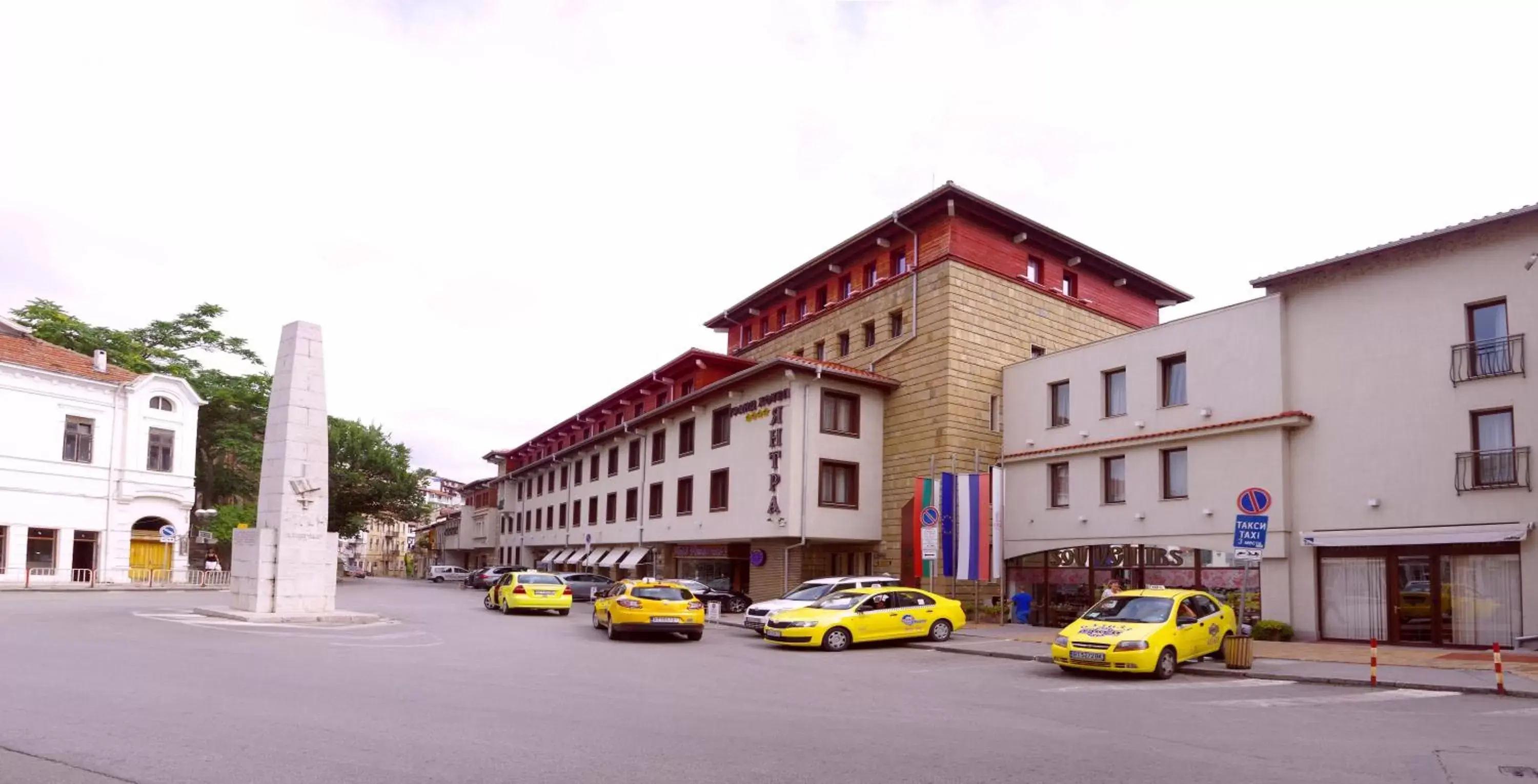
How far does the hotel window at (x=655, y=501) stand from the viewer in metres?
44.2

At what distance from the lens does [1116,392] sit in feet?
97.9

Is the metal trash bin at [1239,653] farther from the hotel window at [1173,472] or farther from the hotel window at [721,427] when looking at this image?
the hotel window at [721,427]

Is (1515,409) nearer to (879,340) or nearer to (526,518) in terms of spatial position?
(879,340)

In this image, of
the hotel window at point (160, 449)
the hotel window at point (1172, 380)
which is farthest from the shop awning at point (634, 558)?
the hotel window at point (1172, 380)

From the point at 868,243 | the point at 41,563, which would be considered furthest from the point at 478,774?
the point at 41,563

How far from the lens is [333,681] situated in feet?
43.7

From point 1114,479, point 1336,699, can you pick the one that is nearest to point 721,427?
point 1114,479

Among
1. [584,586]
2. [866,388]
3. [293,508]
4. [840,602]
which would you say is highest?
[866,388]

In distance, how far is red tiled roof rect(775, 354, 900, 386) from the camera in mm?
33688

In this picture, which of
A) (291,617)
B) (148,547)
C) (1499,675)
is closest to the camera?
(1499,675)

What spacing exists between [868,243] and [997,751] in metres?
30.0

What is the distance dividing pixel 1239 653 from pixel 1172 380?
39.3 ft

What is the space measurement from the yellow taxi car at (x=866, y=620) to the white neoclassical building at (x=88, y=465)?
113 feet

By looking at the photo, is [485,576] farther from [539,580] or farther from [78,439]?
[539,580]
